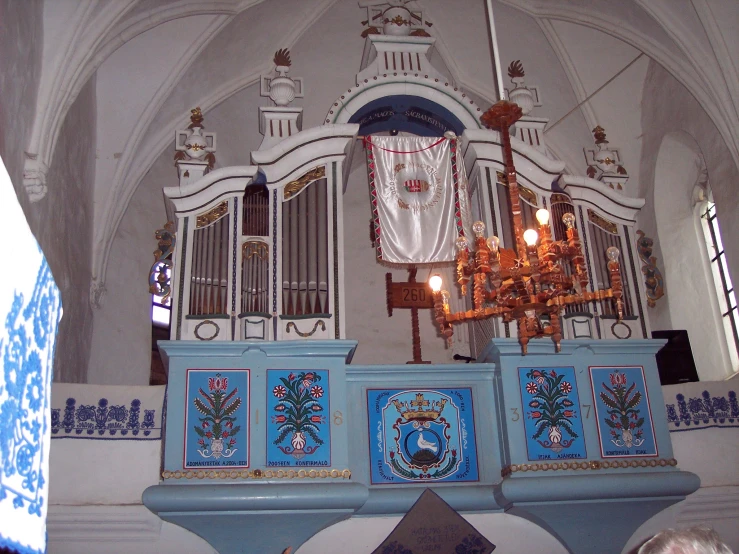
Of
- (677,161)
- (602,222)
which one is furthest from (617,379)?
(677,161)

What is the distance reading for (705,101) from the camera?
31.6ft

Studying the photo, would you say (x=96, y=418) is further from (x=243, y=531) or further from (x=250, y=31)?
(x=250, y=31)

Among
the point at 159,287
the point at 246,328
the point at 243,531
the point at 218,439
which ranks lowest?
the point at 243,531

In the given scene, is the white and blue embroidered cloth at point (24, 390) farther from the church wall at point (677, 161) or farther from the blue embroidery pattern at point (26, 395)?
the church wall at point (677, 161)

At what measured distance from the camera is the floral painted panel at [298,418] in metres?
7.63

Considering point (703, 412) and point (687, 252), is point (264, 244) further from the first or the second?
point (687, 252)

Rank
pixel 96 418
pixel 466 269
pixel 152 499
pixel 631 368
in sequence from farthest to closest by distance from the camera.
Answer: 1. pixel 631 368
2. pixel 96 418
3. pixel 152 499
4. pixel 466 269

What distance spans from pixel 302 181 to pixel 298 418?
2645 millimetres

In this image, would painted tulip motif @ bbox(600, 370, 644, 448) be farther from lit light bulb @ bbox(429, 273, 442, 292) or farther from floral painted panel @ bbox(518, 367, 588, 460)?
lit light bulb @ bbox(429, 273, 442, 292)

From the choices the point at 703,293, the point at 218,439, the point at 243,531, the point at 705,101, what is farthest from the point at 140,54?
the point at 703,293

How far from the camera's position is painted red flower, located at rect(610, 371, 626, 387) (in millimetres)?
8336

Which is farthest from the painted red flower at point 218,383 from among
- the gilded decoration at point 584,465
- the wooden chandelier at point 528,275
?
the gilded decoration at point 584,465

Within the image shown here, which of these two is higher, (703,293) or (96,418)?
(703,293)

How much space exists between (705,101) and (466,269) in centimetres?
504
